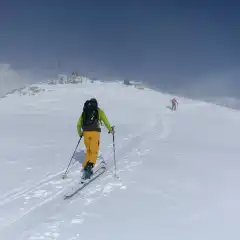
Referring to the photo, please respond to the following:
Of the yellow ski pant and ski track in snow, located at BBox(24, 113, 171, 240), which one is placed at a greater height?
the yellow ski pant

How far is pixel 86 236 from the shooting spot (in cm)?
593

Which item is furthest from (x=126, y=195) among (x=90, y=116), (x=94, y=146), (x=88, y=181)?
(x=90, y=116)

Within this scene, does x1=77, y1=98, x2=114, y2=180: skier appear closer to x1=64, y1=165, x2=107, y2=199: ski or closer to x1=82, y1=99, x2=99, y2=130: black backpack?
x1=82, y1=99, x2=99, y2=130: black backpack

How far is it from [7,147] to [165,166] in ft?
23.3

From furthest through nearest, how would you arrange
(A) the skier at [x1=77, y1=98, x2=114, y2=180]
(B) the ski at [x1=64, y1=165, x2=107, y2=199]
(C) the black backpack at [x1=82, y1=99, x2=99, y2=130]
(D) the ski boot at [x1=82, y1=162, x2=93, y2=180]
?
(C) the black backpack at [x1=82, y1=99, x2=99, y2=130] → (A) the skier at [x1=77, y1=98, x2=114, y2=180] → (D) the ski boot at [x1=82, y1=162, x2=93, y2=180] → (B) the ski at [x1=64, y1=165, x2=107, y2=199]

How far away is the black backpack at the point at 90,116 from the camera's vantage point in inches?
392

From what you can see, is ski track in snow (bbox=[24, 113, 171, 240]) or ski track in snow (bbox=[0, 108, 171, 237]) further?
ski track in snow (bbox=[0, 108, 171, 237])

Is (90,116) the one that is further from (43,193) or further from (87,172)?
(43,193)

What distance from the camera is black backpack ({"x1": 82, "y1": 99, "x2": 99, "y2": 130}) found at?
995cm

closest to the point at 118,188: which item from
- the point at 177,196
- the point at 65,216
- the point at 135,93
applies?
the point at 177,196

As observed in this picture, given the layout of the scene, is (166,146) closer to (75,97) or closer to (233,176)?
(233,176)

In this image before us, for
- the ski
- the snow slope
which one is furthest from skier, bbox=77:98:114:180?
the snow slope

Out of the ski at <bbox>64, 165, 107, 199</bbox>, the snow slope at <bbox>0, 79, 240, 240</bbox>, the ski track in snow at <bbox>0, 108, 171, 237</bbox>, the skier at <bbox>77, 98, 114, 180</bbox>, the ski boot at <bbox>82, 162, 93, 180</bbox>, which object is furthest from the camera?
the skier at <bbox>77, 98, 114, 180</bbox>

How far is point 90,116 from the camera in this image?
995 centimetres
